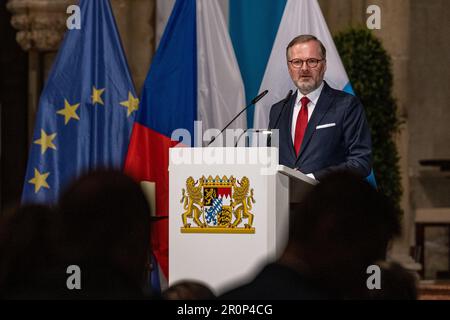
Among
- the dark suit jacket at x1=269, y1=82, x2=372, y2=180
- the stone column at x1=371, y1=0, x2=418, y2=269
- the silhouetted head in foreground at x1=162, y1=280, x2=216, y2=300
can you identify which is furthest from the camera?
the stone column at x1=371, y1=0, x2=418, y2=269

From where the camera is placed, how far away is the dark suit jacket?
20.5ft

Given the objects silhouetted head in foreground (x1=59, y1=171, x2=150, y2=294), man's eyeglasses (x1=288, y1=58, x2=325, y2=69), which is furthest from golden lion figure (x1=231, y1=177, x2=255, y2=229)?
silhouetted head in foreground (x1=59, y1=171, x2=150, y2=294)

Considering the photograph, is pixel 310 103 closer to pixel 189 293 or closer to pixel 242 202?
pixel 242 202

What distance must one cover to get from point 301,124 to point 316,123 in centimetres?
10

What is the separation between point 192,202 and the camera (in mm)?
5578

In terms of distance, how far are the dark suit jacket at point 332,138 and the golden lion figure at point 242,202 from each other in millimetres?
834

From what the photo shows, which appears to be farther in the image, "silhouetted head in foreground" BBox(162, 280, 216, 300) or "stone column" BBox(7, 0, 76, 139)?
"stone column" BBox(7, 0, 76, 139)

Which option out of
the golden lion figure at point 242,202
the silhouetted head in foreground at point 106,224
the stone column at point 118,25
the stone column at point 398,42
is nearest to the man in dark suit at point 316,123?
the golden lion figure at point 242,202

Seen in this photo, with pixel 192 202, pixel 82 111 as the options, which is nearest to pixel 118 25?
pixel 82 111

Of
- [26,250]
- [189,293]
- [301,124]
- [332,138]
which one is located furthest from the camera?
[301,124]

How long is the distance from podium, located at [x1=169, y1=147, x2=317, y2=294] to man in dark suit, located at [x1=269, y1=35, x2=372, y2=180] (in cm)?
68

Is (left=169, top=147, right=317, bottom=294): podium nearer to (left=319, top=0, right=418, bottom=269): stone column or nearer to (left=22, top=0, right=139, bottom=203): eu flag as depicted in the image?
(left=22, top=0, right=139, bottom=203): eu flag

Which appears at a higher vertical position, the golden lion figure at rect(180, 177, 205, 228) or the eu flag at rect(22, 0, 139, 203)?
the eu flag at rect(22, 0, 139, 203)
